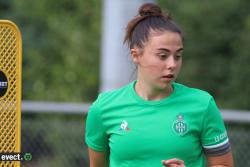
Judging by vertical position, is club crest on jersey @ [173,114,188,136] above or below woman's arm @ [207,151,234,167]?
above

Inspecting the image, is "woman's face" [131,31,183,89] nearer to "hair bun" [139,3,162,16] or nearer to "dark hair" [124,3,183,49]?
"dark hair" [124,3,183,49]

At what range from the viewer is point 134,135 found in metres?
3.96

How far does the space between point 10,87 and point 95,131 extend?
0.47 m

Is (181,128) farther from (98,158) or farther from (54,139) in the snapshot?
(54,139)

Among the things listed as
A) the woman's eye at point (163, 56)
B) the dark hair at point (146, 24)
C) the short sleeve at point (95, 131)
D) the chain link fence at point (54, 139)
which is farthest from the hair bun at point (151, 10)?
the chain link fence at point (54, 139)

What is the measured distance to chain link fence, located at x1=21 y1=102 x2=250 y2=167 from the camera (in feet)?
23.9

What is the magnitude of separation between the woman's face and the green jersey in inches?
4.6

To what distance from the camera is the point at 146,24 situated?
4.10 meters

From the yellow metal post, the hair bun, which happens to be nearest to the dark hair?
the hair bun

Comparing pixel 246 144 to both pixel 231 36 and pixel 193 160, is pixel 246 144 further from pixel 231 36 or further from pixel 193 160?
pixel 231 36

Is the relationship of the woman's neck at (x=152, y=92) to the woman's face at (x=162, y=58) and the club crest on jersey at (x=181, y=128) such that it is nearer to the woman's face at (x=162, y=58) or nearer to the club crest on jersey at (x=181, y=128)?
the woman's face at (x=162, y=58)

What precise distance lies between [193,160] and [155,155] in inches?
7.1

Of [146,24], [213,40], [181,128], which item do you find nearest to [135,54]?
[146,24]

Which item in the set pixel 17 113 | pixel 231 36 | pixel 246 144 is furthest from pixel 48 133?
pixel 231 36
